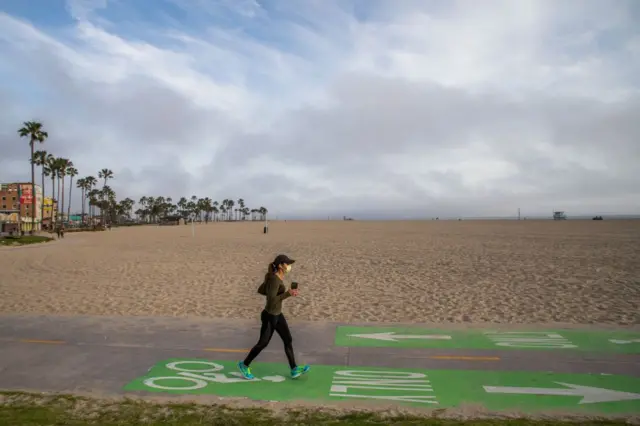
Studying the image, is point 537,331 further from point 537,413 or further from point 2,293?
point 2,293

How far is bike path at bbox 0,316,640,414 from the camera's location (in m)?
5.50

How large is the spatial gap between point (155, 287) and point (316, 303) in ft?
19.9

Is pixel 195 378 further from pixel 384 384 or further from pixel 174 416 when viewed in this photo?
pixel 384 384

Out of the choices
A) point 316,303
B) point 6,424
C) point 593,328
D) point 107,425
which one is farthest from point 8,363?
point 593,328

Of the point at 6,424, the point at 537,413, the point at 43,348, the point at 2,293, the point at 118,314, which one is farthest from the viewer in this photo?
the point at 2,293

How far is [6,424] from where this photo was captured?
4551 millimetres

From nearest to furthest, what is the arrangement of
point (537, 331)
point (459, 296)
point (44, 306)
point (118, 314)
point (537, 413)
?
1. point (537, 413)
2. point (537, 331)
3. point (118, 314)
4. point (44, 306)
5. point (459, 296)

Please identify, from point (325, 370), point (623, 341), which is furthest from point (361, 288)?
point (325, 370)

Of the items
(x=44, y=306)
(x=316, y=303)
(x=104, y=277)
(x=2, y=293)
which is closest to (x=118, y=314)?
(x=44, y=306)

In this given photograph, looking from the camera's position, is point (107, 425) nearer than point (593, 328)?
Yes

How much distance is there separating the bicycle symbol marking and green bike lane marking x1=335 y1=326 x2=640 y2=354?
2185 millimetres

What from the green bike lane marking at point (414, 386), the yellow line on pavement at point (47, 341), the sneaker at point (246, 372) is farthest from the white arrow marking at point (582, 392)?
the yellow line on pavement at point (47, 341)

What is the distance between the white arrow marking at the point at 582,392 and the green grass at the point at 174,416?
67 centimetres

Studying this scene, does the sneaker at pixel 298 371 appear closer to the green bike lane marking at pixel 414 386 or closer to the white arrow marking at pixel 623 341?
→ the green bike lane marking at pixel 414 386
